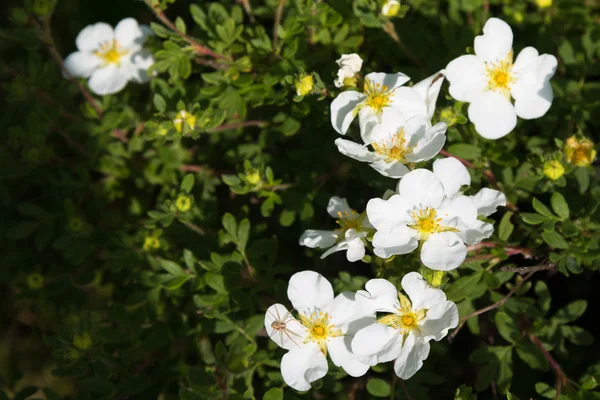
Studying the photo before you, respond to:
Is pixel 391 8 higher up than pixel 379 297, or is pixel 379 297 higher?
pixel 391 8

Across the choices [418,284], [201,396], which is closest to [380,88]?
[418,284]

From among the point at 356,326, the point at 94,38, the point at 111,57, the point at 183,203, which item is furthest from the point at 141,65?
the point at 356,326

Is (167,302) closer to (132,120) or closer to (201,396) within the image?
(201,396)

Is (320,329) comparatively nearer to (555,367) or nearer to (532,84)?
(555,367)

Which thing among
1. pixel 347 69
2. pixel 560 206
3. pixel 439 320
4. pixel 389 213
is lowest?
pixel 439 320

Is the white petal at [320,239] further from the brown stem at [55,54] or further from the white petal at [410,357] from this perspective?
the brown stem at [55,54]

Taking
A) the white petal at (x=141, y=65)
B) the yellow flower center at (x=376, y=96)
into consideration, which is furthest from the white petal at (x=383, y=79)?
the white petal at (x=141, y=65)
